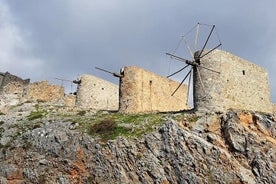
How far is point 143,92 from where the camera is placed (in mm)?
35438

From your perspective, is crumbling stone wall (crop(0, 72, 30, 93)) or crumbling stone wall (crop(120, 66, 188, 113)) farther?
crumbling stone wall (crop(0, 72, 30, 93))

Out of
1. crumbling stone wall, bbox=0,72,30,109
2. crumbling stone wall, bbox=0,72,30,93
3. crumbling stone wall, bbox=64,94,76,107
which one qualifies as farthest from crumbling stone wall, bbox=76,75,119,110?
crumbling stone wall, bbox=0,72,30,93

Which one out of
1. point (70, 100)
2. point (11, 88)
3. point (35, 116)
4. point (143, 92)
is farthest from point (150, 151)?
point (11, 88)

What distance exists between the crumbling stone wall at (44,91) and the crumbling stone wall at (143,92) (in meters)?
14.2

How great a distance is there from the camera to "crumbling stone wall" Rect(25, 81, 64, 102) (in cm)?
4675

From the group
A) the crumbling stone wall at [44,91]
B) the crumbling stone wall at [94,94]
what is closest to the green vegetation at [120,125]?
the crumbling stone wall at [94,94]

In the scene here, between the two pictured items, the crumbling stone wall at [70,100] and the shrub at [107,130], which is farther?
the crumbling stone wall at [70,100]

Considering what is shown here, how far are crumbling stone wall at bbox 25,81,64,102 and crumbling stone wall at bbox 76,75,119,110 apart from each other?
15.3 ft

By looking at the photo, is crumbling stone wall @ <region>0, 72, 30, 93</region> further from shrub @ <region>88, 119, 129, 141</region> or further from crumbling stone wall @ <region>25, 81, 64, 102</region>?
shrub @ <region>88, 119, 129, 141</region>

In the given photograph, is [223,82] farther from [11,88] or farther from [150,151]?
[11,88]

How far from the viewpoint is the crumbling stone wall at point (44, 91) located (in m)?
46.8

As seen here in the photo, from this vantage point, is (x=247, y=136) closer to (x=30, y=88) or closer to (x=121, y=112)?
(x=121, y=112)

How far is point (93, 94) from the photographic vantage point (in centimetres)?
4319

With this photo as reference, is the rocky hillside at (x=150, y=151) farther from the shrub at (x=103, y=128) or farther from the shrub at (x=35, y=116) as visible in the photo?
the shrub at (x=35, y=116)
